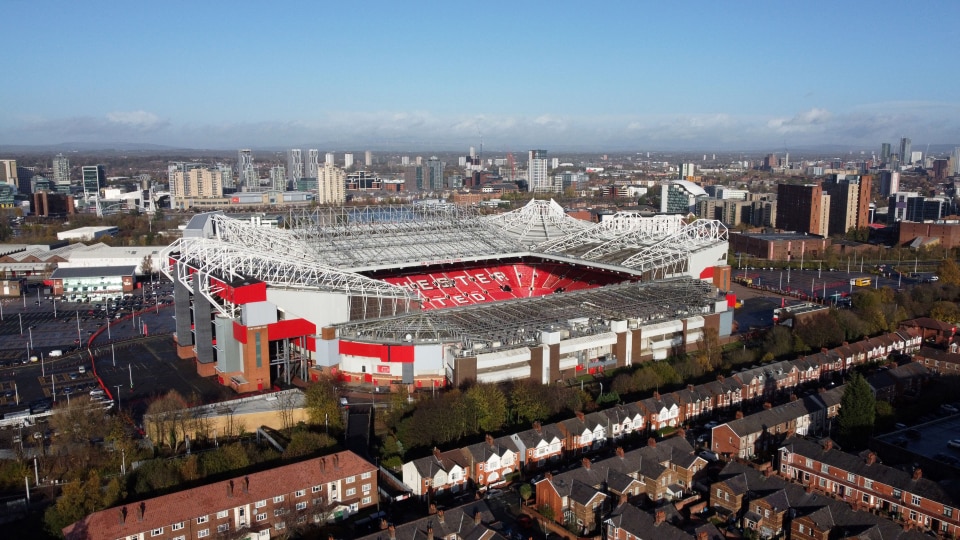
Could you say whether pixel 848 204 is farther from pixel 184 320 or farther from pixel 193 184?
pixel 193 184

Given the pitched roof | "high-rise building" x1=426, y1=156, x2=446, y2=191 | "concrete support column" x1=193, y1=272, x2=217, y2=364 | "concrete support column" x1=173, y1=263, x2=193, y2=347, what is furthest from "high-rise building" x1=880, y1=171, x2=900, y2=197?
the pitched roof

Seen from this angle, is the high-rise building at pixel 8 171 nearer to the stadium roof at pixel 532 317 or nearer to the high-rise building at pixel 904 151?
the stadium roof at pixel 532 317

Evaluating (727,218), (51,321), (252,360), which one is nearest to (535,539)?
(252,360)

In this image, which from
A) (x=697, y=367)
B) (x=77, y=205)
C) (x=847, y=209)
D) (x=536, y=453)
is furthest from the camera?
(x=77, y=205)

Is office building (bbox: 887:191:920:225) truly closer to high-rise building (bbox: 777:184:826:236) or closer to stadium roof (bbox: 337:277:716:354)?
high-rise building (bbox: 777:184:826:236)

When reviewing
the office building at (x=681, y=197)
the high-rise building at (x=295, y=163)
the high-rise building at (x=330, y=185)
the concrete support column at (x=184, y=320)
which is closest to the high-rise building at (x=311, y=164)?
the high-rise building at (x=295, y=163)

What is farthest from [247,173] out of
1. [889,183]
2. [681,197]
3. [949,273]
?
[949,273]

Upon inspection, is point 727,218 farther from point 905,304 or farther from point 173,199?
point 173,199
